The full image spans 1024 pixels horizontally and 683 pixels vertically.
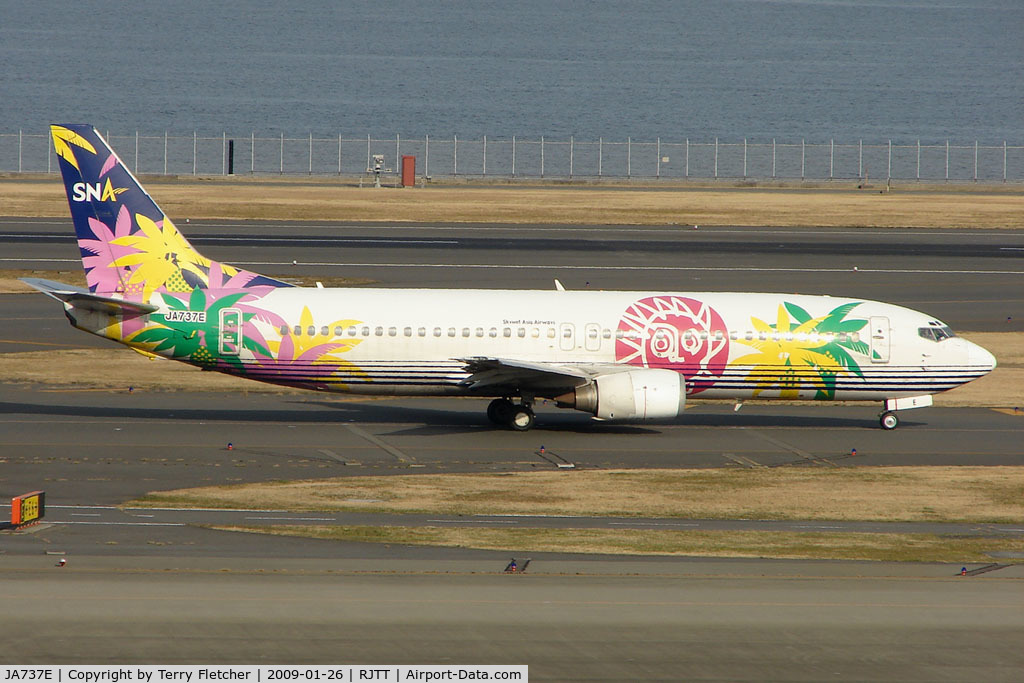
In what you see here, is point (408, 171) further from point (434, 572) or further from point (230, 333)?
point (434, 572)

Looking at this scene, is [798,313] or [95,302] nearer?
[95,302]

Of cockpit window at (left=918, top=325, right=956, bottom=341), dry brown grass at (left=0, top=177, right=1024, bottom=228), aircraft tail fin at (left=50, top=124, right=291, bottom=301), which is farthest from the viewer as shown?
dry brown grass at (left=0, top=177, right=1024, bottom=228)

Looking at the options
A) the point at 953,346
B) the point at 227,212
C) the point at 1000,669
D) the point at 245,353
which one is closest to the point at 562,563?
the point at 1000,669

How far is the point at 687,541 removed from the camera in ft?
86.3

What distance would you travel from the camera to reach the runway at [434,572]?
19438 millimetres

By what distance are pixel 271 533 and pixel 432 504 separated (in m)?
4.34

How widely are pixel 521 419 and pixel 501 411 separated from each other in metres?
0.75

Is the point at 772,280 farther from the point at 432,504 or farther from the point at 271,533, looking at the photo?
the point at 271,533

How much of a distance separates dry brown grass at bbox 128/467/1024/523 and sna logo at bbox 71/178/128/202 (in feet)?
38.6

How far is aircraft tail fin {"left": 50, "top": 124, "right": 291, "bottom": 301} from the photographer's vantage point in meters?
37.7

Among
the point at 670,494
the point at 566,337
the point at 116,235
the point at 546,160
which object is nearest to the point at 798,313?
the point at 566,337

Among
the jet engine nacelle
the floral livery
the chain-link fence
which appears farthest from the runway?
the chain-link fence

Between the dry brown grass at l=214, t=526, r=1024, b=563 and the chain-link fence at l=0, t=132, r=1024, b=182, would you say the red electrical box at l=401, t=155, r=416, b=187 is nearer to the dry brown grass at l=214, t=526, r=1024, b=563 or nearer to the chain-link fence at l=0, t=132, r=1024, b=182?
the chain-link fence at l=0, t=132, r=1024, b=182

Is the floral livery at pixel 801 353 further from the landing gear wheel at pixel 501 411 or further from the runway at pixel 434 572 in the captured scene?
the landing gear wheel at pixel 501 411
